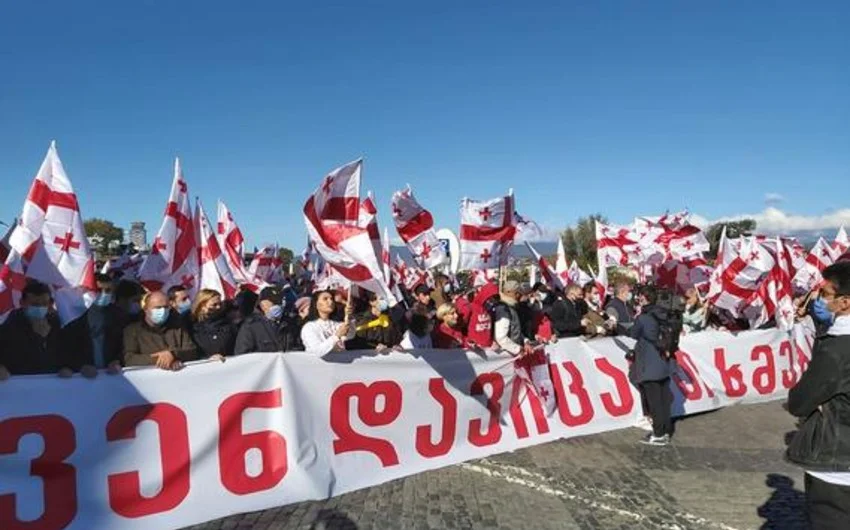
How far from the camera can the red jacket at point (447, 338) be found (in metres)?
7.86

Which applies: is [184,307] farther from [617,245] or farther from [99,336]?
[617,245]

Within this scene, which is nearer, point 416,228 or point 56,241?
point 56,241

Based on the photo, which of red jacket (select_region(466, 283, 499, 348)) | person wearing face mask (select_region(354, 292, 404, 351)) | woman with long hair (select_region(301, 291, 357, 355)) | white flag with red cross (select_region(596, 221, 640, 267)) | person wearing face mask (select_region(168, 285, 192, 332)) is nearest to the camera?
woman with long hair (select_region(301, 291, 357, 355))

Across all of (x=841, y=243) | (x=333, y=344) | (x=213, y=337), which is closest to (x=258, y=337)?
(x=213, y=337)

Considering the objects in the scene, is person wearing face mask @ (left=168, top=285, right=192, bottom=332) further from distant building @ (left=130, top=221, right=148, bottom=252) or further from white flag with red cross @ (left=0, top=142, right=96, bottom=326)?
distant building @ (left=130, top=221, right=148, bottom=252)

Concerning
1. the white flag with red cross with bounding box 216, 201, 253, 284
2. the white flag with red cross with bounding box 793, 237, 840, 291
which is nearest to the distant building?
the white flag with red cross with bounding box 216, 201, 253, 284

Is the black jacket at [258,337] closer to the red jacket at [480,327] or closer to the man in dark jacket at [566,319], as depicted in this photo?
the red jacket at [480,327]

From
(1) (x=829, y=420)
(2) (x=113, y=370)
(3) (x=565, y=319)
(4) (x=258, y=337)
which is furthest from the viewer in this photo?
(3) (x=565, y=319)

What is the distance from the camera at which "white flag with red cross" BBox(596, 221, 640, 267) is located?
13766 mm

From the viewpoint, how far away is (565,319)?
997 cm

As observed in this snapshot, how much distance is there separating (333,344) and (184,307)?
5.83 feet

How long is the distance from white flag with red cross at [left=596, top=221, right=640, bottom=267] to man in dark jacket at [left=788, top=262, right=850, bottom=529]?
10.6 meters

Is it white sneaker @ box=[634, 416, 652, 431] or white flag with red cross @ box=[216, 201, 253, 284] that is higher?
white flag with red cross @ box=[216, 201, 253, 284]

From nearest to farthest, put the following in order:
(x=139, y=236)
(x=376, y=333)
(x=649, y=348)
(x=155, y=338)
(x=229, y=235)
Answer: (x=155, y=338)
(x=376, y=333)
(x=649, y=348)
(x=229, y=235)
(x=139, y=236)
